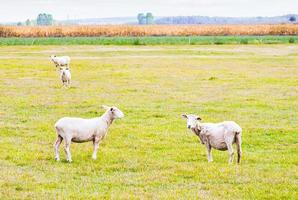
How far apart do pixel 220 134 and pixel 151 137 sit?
174 inches

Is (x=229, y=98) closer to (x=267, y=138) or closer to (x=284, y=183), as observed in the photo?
(x=267, y=138)

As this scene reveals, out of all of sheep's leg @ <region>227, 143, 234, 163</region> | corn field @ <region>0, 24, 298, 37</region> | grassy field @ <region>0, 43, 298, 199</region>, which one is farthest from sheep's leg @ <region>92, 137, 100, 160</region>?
corn field @ <region>0, 24, 298, 37</region>

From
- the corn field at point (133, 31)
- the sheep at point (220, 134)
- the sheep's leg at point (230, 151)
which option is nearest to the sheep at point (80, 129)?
the sheep at point (220, 134)

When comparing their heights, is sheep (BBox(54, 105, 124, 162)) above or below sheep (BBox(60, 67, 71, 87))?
above

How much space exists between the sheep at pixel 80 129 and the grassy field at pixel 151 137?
0.51 m

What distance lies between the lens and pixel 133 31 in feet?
322

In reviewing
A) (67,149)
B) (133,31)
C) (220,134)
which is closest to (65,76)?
(67,149)

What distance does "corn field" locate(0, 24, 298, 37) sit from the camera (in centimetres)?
9375

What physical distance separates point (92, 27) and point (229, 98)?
244 feet

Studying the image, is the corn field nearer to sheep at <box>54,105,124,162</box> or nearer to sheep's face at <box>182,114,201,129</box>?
sheep at <box>54,105,124,162</box>

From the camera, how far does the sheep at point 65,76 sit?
29500mm

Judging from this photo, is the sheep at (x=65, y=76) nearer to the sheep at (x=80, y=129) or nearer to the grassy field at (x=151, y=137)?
the grassy field at (x=151, y=137)

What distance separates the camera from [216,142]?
13562mm

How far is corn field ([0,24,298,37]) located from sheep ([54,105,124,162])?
8030cm
